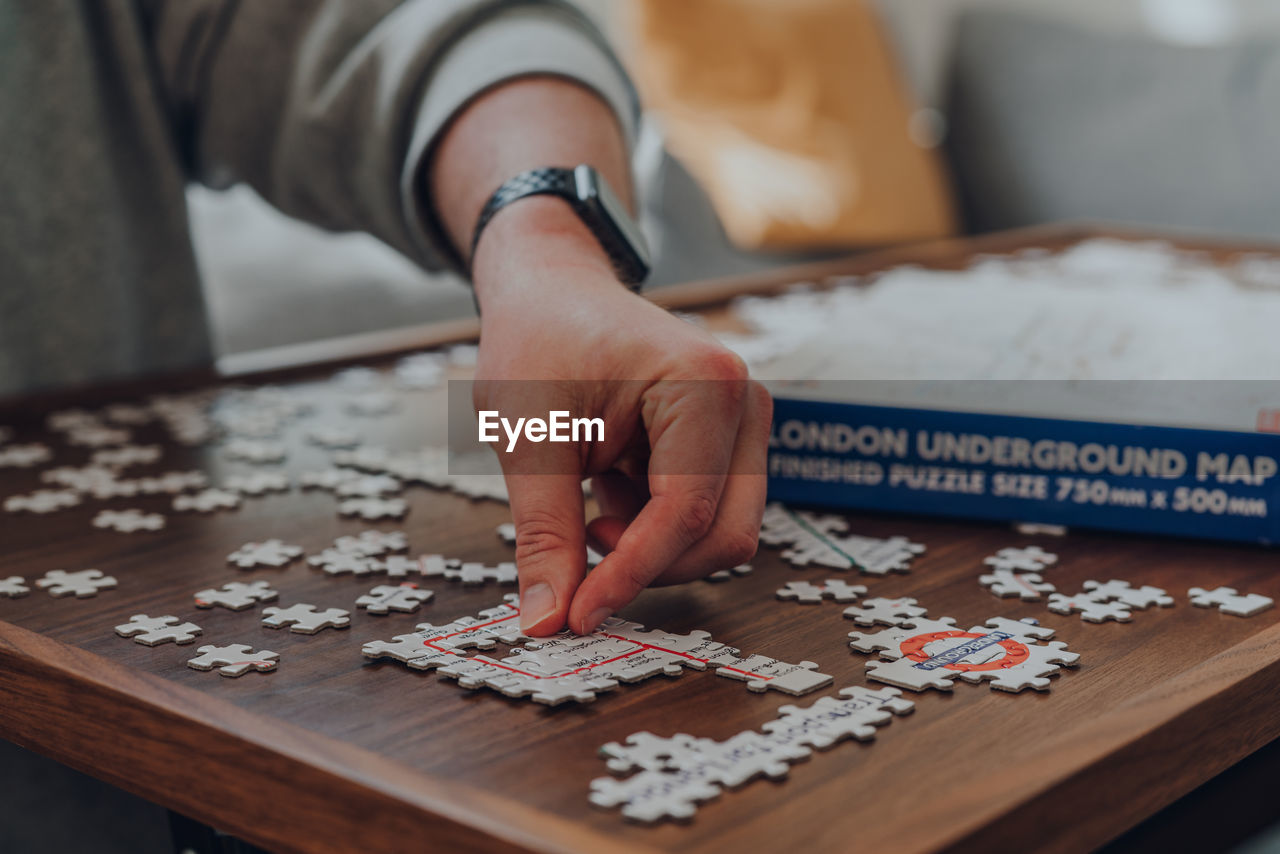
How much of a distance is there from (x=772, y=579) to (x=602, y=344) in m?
0.19

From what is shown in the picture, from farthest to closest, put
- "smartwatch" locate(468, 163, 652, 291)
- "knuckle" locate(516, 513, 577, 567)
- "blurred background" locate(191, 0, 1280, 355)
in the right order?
"blurred background" locate(191, 0, 1280, 355) → "smartwatch" locate(468, 163, 652, 291) → "knuckle" locate(516, 513, 577, 567)

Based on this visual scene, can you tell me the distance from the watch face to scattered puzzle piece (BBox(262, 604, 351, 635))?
38 centimetres

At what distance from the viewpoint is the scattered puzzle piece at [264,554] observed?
854mm

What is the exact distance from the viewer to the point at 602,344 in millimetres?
818

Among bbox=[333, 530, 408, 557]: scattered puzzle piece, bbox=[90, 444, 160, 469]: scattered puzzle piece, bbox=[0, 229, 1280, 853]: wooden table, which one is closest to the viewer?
bbox=[0, 229, 1280, 853]: wooden table

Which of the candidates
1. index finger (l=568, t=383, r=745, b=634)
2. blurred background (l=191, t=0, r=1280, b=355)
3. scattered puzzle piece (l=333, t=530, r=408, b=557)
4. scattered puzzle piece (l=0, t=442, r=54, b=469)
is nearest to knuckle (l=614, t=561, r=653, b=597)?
index finger (l=568, t=383, r=745, b=634)

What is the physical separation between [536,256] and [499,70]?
29 cm

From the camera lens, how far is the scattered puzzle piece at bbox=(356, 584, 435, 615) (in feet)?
2.53

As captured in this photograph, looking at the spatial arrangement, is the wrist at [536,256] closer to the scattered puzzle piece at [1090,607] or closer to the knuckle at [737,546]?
the knuckle at [737,546]

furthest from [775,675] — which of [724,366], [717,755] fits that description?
[724,366]

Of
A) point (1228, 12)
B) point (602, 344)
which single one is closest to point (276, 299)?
point (602, 344)

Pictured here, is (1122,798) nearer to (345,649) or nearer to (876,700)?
(876,700)

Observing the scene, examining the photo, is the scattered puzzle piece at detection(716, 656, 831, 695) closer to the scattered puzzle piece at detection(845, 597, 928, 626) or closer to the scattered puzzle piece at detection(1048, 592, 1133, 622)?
the scattered puzzle piece at detection(845, 597, 928, 626)

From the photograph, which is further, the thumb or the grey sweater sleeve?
the grey sweater sleeve
